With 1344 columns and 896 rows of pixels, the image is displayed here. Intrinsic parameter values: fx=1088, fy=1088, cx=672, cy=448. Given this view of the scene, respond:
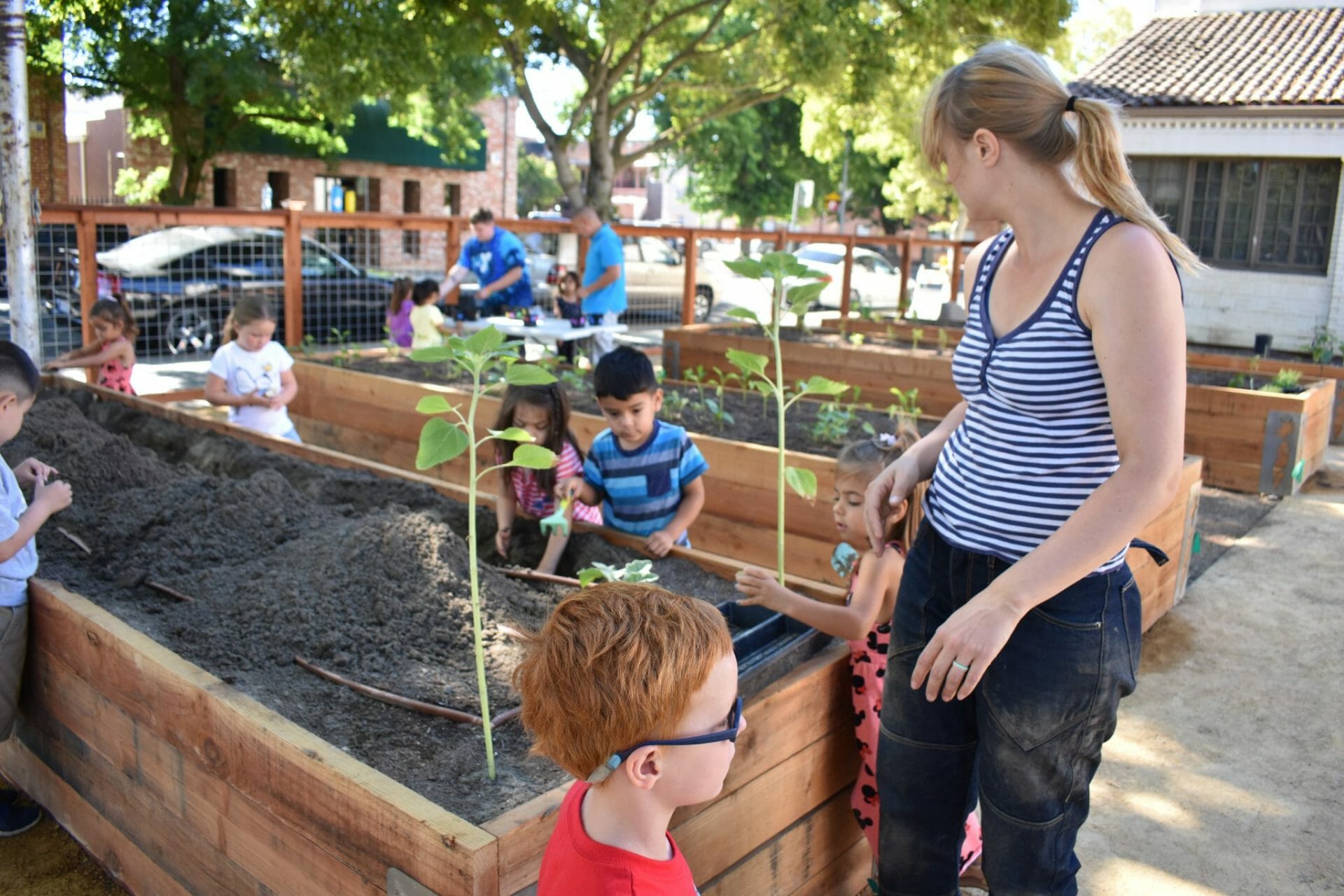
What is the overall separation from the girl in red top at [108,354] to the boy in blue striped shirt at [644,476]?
3.42 metres

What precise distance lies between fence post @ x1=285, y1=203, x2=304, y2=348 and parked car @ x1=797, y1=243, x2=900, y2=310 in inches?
644

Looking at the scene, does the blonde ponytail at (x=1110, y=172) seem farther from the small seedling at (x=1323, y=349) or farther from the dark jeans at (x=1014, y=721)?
the small seedling at (x=1323, y=349)

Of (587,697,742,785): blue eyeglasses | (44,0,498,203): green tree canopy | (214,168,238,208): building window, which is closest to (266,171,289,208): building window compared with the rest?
(214,168,238,208): building window

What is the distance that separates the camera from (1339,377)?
29.8ft

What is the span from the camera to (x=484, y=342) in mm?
2230

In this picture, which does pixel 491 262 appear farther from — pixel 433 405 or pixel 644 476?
pixel 433 405

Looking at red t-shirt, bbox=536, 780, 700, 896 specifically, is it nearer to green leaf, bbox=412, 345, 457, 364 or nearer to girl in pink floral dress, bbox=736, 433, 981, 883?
girl in pink floral dress, bbox=736, 433, 981, 883

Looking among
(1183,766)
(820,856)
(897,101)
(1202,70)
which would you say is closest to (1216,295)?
(1202,70)

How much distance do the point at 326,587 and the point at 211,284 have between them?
798 centimetres

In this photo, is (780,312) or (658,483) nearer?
(780,312)

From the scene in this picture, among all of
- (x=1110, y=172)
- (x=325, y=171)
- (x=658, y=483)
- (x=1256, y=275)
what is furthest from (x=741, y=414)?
(x=325, y=171)

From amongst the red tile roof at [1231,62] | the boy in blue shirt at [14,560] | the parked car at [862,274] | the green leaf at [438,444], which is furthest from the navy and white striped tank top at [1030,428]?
the parked car at [862,274]

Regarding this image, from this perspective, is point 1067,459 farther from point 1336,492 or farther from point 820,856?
point 1336,492

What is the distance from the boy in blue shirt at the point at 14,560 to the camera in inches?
106
